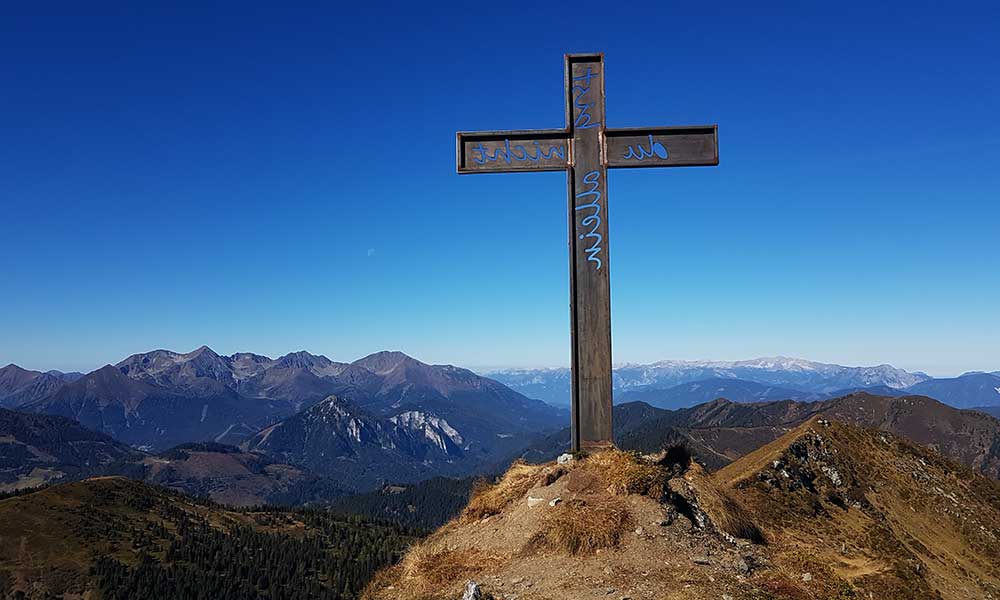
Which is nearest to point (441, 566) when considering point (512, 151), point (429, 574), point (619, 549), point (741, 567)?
point (429, 574)

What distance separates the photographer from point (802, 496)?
37.6 m

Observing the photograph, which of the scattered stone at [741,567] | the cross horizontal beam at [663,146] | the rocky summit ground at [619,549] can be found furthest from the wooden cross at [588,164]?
the scattered stone at [741,567]

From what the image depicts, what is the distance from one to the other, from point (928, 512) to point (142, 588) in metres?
202

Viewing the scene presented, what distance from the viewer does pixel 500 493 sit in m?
13.9

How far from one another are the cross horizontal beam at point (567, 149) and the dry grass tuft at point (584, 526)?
8.61m

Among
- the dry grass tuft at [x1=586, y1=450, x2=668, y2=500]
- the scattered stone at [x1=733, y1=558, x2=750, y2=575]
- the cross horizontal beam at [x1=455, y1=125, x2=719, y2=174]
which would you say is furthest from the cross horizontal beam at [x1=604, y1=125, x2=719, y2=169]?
the scattered stone at [x1=733, y1=558, x2=750, y2=575]

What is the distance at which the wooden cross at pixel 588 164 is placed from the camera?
50.0 feet

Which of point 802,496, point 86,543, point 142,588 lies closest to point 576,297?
point 802,496

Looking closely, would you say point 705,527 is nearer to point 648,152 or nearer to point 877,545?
point 648,152

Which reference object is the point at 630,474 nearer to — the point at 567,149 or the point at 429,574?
the point at 429,574

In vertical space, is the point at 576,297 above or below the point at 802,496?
above

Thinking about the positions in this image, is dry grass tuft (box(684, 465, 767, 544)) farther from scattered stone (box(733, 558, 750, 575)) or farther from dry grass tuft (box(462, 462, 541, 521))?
dry grass tuft (box(462, 462, 541, 521))

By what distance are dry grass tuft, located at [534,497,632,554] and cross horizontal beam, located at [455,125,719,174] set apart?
28.2 ft

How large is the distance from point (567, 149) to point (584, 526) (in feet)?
31.3
